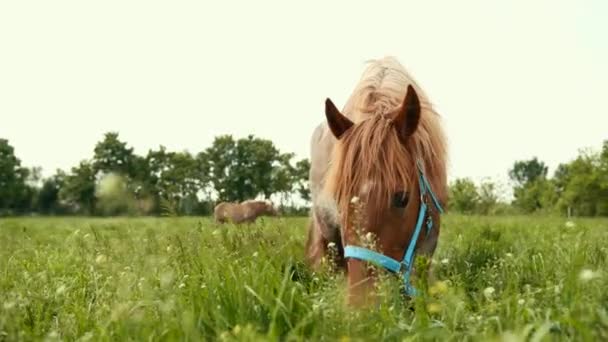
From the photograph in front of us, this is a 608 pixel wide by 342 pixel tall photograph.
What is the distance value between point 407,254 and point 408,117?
1004 millimetres

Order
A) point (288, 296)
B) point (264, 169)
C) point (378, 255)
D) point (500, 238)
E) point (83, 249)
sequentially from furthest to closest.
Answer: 1. point (264, 169)
2. point (500, 238)
3. point (83, 249)
4. point (378, 255)
5. point (288, 296)

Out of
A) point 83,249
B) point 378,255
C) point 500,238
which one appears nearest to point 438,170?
point 378,255

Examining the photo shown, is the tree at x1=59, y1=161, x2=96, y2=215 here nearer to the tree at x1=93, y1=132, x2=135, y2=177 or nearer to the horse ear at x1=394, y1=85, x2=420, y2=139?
the tree at x1=93, y1=132, x2=135, y2=177

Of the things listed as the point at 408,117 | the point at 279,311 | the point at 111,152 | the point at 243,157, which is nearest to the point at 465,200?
the point at 408,117

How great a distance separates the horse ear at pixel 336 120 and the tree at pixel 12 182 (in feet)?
277

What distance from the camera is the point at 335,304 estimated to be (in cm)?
249

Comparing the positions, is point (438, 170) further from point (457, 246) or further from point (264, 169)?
point (264, 169)

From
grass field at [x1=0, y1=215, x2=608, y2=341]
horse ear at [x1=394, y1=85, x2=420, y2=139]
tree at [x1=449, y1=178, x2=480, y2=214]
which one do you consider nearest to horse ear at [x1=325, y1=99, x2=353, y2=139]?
horse ear at [x1=394, y1=85, x2=420, y2=139]

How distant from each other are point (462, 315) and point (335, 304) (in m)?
0.56

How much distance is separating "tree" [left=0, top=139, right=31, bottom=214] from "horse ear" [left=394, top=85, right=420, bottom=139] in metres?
84.8

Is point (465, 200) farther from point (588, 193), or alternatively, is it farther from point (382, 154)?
point (588, 193)

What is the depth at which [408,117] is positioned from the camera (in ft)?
14.1

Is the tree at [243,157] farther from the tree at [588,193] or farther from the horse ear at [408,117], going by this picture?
the horse ear at [408,117]

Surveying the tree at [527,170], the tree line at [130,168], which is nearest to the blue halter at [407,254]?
the tree line at [130,168]
